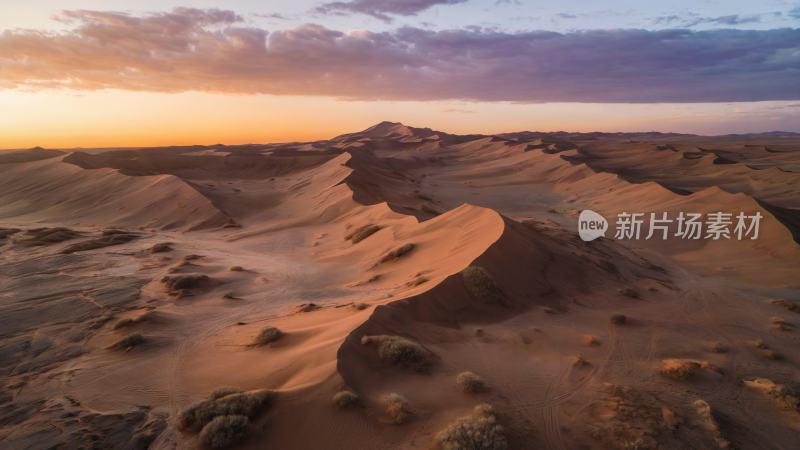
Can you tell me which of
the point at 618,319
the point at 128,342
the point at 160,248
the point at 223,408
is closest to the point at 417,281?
the point at 618,319

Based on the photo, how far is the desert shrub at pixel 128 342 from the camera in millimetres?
10256

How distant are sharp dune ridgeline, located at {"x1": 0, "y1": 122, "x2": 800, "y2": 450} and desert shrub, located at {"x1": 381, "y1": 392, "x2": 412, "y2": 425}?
4 centimetres

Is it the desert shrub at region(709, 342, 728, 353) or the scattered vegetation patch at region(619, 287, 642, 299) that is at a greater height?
the scattered vegetation patch at region(619, 287, 642, 299)

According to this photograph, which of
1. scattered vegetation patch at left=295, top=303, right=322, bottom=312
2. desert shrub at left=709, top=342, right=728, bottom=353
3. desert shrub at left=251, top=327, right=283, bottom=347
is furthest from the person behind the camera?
scattered vegetation patch at left=295, top=303, right=322, bottom=312

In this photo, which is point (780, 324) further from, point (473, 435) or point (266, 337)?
point (266, 337)

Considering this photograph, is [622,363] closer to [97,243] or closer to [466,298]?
[466,298]

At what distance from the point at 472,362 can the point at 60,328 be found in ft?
36.9

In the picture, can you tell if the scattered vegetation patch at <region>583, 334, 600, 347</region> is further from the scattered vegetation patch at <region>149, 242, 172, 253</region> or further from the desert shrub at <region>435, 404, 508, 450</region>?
the scattered vegetation patch at <region>149, 242, 172, 253</region>

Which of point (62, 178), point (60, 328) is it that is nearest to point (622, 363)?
point (60, 328)

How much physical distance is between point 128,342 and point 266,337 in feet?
11.1

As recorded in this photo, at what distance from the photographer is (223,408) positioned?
22.5 feet

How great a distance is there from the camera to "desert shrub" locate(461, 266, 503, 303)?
12477mm

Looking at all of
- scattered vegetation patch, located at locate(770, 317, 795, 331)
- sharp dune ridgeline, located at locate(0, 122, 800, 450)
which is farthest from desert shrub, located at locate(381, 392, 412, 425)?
scattered vegetation patch, located at locate(770, 317, 795, 331)

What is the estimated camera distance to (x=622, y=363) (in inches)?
369
